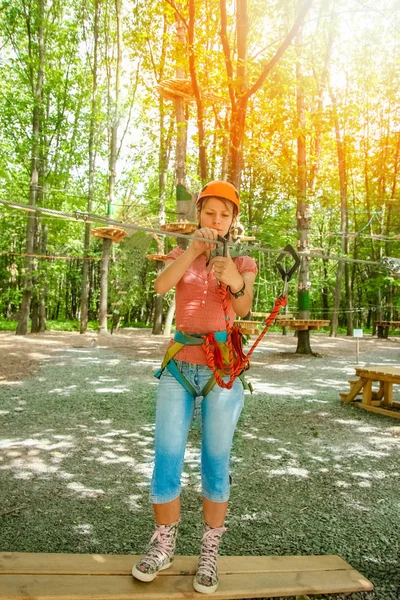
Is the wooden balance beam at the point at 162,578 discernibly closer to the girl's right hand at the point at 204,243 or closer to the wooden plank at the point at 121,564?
the wooden plank at the point at 121,564

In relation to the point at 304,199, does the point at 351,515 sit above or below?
below

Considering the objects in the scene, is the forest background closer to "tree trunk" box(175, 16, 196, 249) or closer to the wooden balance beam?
"tree trunk" box(175, 16, 196, 249)

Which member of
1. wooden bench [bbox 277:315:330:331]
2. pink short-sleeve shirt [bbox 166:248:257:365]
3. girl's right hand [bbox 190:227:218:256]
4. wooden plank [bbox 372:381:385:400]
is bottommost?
wooden plank [bbox 372:381:385:400]

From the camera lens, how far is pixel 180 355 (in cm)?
234

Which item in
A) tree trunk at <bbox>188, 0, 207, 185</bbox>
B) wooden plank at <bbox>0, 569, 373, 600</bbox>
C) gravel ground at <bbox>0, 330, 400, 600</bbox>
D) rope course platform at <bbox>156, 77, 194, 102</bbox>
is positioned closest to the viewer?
wooden plank at <bbox>0, 569, 373, 600</bbox>

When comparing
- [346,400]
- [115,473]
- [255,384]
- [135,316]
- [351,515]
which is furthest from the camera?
[135,316]

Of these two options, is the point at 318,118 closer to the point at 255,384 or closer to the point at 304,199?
the point at 304,199

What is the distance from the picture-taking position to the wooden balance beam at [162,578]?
2195 mm

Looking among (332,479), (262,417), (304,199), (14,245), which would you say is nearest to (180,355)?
(332,479)

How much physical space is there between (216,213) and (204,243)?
172 millimetres

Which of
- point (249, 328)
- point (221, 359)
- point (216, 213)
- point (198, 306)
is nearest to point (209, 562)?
point (221, 359)

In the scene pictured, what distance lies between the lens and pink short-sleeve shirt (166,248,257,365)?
2359mm

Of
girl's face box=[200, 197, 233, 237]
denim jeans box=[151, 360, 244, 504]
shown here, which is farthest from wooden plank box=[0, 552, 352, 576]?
girl's face box=[200, 197, 233, 237]

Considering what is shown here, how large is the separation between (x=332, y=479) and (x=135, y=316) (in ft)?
139
